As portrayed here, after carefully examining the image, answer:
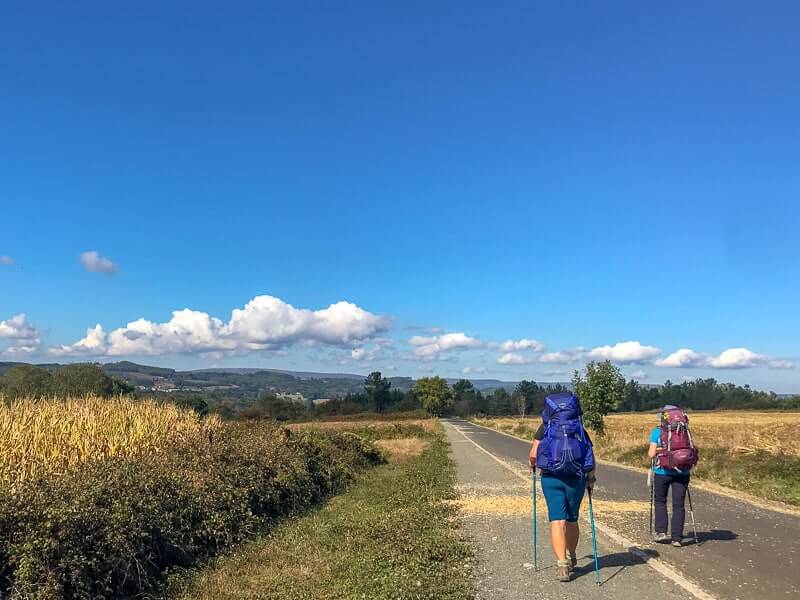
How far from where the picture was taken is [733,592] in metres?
5.81

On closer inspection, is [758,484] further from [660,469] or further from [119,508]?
[119,508]

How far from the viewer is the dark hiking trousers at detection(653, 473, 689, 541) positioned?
7875 mm

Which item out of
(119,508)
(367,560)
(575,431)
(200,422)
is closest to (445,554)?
(367,560)

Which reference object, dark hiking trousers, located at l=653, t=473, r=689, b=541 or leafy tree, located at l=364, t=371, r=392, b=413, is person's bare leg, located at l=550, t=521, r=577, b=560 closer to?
dark hiking trousers, located at l=653, t=473, r=689, b=541

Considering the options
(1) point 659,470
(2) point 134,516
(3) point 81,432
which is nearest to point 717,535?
(1) point 659,470

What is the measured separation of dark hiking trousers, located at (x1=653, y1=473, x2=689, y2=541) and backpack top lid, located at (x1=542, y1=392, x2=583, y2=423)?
2.74m

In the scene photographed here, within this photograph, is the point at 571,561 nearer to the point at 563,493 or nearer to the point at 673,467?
the point at 563,493

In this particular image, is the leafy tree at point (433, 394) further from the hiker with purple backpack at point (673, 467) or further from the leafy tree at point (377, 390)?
the hiker with purple backpack at point (673, 467)

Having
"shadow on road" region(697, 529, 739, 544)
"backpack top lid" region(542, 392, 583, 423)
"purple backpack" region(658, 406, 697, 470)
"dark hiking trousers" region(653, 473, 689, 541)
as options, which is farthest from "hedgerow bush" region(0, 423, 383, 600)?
"shadow on road" region(697, 529, 739, 544)

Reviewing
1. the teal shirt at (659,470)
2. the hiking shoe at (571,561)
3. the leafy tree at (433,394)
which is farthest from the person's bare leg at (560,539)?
the leafy tree at (433,394)

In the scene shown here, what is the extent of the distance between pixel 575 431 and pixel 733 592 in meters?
2.14

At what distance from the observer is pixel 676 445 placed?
317 inches

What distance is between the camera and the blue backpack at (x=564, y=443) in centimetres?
616

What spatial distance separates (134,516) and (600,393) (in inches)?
1315
